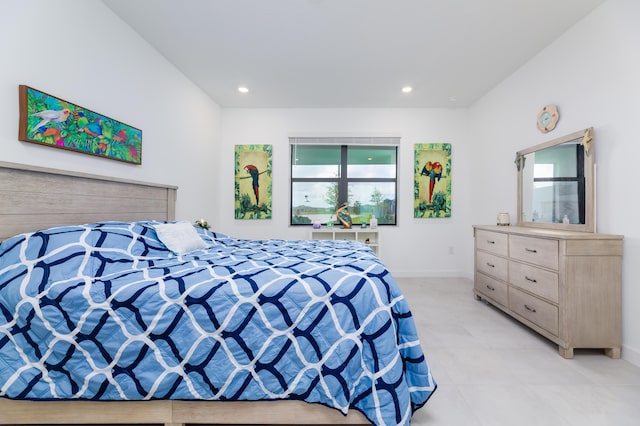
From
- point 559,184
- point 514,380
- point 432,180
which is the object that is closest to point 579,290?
point 514,380

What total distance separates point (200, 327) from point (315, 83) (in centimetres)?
296

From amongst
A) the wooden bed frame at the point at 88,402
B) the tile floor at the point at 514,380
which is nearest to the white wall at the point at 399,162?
the tile floor at the point at 514,380

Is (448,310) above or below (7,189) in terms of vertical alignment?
below

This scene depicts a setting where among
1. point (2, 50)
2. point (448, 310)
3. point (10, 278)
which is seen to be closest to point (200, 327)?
point (10, 278)

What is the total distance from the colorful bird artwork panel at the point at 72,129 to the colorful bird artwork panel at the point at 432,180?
139 inches

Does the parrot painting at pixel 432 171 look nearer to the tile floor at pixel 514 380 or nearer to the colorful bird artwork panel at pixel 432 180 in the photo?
the colorful bird artwork panel at pixel 432 180

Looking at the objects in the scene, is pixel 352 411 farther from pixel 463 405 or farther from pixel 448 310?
pixel 448 310

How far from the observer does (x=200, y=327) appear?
1139 millimetres

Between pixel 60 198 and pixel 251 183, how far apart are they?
241 cm

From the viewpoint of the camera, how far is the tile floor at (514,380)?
1.31 metres

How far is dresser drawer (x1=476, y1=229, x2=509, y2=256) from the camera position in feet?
8.11

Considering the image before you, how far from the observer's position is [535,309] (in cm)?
209

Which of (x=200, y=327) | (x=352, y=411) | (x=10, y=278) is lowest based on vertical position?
(x=352, y=411)

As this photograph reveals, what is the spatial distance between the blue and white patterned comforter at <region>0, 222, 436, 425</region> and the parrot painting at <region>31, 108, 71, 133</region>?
0.90 m
